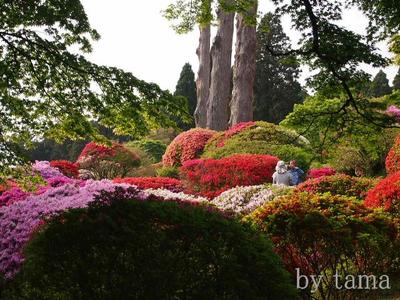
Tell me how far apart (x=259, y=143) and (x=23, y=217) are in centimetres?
1163

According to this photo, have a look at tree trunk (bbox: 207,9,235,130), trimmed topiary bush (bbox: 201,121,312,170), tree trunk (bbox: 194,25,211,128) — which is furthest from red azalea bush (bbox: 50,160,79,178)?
tree trunk (bbox: 194,25,211,128)

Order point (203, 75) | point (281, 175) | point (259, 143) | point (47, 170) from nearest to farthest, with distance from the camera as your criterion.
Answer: point (281, 175) → point (47, 170) → point (259, 143) → point (203, 75)

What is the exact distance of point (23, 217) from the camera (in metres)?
7.13

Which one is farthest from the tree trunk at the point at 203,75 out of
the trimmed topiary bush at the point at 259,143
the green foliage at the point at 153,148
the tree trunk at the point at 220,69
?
the green foliage at the point at 153,148

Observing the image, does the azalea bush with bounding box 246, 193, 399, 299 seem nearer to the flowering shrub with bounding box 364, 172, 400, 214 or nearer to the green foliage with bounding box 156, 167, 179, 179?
the flowering shrub with bounding box 364, 172, 400, 214

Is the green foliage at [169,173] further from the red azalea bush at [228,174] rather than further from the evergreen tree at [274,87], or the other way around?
the evergreen tree at [274,87]

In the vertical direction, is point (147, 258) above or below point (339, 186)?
below

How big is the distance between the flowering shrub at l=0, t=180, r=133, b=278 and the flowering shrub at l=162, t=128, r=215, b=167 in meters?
12.2

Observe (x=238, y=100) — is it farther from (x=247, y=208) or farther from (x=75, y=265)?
(x=75, y=265)

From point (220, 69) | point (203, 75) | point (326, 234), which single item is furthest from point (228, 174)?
point (203, 75)

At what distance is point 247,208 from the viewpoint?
1047 cm

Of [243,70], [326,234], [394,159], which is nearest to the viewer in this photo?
[326,234]

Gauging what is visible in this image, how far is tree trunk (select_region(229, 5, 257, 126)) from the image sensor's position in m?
20.8

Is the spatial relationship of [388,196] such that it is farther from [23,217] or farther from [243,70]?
[243,70]
